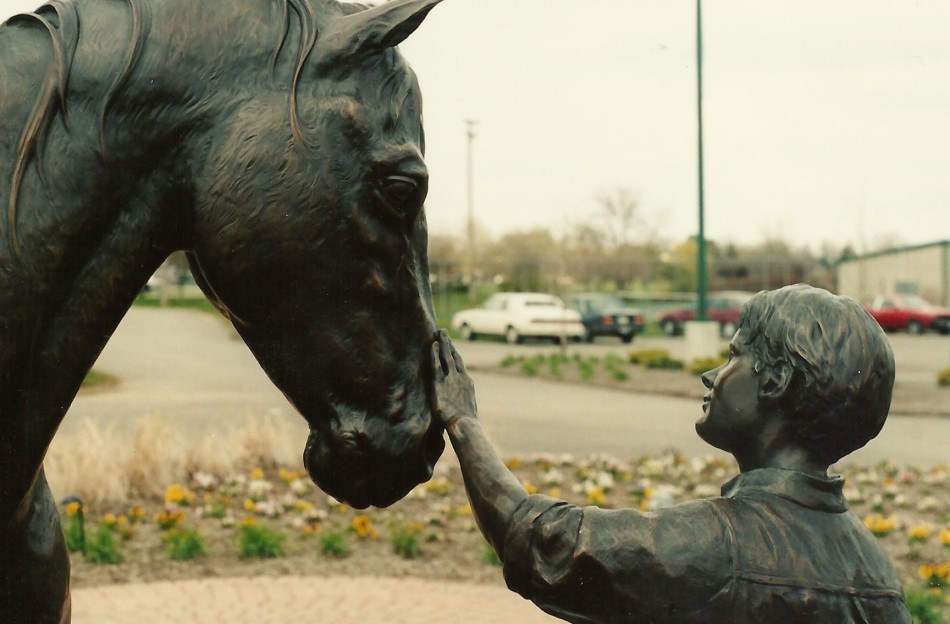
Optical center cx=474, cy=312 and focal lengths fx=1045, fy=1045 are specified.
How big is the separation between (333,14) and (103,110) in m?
0.45

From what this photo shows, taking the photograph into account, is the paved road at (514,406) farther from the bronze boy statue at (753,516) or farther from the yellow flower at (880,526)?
the bronze boy statue at (753,516)

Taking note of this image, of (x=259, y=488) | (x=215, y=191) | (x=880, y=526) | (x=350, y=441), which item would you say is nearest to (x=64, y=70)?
(x=215, y=191)

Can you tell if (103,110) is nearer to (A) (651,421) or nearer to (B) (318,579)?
(B) (318,579)

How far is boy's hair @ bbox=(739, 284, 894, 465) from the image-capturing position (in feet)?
6.23

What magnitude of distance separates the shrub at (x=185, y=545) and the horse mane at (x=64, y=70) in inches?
204

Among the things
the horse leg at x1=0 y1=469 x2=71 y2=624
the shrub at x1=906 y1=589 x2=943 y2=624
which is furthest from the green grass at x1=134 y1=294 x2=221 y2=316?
the horse leg at x1=0 y1=469 x2=71 y2=624

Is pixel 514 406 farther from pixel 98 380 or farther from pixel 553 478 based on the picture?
pixel 98 380

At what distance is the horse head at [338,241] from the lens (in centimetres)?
179

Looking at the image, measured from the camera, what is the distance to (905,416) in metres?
14.5

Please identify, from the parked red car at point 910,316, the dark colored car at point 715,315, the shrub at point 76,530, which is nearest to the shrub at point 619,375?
the shrub at point 76,530

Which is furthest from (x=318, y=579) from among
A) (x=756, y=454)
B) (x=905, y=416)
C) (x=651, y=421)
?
(x=905, y=416)

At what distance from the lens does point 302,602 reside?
19.0 feet

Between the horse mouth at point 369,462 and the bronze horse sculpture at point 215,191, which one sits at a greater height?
the bronze horse sculpture at point 215,191

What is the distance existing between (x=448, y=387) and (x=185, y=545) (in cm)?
506
